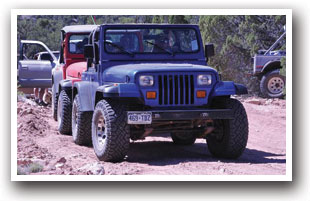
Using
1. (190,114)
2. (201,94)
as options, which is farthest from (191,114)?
(201,94)

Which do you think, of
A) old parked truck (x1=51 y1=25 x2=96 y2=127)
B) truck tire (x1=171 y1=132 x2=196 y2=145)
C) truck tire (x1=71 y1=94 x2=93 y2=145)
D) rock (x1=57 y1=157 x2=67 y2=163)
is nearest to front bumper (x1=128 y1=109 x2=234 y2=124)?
rock (x1=57 y1=157 x2=67 y2=163)

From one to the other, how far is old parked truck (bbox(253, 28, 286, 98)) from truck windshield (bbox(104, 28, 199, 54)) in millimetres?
9602

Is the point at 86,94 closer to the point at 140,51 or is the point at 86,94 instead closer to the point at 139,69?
the point at 140,51

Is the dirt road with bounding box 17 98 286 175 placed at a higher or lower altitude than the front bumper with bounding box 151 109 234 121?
lower

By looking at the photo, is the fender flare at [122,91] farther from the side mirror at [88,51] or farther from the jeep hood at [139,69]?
the side mirror at [88,51]

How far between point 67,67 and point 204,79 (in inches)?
162

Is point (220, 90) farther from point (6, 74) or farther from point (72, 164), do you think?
point (6, 74)

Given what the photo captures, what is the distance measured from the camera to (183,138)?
9914mm

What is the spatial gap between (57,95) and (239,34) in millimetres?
9391

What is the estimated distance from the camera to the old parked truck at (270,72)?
18.4m

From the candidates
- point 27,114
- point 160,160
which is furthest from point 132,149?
point 27,114

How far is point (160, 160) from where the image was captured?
332 inches

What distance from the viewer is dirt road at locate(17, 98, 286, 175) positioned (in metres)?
7.48

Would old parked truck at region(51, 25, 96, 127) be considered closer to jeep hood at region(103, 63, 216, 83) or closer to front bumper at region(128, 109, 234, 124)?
jeep hood at region(103, 63, 216, 83)
